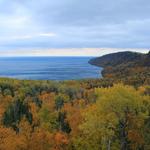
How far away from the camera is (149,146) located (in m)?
66.5

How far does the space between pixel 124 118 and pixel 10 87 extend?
117454 millimetres

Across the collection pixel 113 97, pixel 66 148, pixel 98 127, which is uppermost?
pixel 113 97

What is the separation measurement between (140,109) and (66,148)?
1657 cm

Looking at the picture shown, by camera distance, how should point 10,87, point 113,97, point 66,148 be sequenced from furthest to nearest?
point 10,87, point 66,148, point 113,97

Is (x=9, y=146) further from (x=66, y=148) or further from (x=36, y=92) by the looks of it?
(x=36, y=92)

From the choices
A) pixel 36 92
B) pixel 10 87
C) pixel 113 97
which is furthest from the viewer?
pixel 10 87

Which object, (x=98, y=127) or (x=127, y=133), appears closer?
(x=98, y=127)

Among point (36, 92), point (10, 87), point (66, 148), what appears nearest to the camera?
point (66, 148)

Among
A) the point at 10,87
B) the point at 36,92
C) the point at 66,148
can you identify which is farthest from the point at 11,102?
the point at 66,148

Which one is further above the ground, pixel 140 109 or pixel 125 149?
pixel 140 109

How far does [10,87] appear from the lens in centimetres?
17512

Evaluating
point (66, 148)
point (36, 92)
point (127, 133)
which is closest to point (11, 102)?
point (36, 92)

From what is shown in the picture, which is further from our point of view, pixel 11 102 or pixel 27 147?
pixel 11 102

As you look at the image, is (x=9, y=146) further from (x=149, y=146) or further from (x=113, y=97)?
(x=149, y=146)
